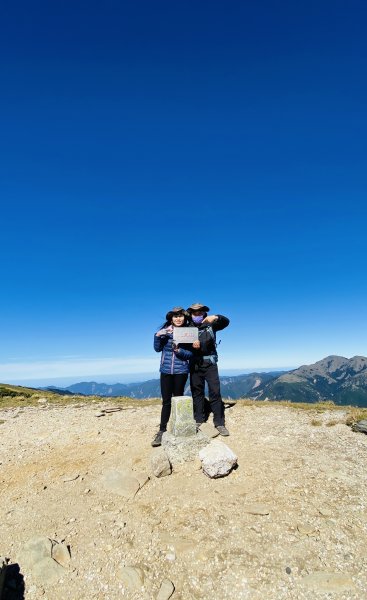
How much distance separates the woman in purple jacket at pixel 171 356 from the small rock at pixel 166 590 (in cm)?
511

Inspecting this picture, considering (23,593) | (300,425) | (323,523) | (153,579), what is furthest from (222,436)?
(23,593)

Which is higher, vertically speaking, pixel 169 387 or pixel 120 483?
pixel 169 387

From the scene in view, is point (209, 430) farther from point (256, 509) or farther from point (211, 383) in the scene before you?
point (256, 509)

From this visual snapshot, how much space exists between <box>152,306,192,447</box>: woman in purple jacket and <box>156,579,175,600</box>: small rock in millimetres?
5110

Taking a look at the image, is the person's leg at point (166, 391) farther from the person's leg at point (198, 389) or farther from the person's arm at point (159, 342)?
the person's leg at point (198, 389)

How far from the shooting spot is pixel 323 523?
6773 mm

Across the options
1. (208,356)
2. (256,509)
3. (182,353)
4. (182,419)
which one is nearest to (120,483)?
(182,419)

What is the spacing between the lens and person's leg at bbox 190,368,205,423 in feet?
38.4

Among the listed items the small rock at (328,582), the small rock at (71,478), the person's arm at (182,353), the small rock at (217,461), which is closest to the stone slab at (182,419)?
the small rock at (217,461)

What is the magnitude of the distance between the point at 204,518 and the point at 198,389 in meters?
5.06

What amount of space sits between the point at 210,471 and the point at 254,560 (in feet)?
9.26

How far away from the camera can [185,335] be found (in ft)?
32.8

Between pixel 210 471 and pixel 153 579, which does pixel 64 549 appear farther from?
pixel 210 471

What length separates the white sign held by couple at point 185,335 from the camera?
991 cm
